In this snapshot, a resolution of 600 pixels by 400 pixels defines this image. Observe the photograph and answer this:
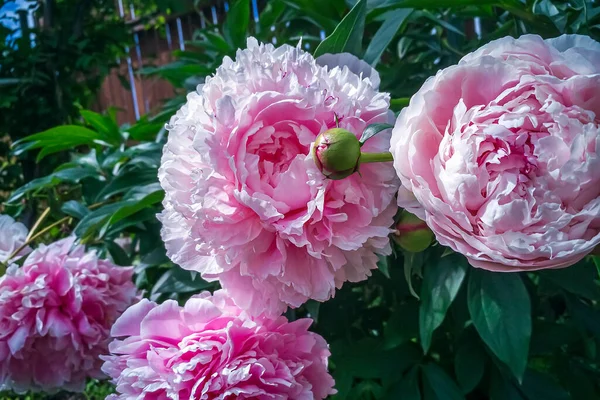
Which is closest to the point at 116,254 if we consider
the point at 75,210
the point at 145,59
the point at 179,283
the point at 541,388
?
the point at 75,210

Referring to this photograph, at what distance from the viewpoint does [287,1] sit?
0.62 m

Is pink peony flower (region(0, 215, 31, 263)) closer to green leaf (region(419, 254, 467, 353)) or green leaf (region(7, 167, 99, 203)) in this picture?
green leaf (region(7, 167, 99, 203))

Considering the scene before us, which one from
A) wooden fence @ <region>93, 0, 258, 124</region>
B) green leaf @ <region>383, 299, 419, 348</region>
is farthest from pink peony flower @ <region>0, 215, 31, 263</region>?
wooden fence @ <region>93, 0, 258, 124</region>

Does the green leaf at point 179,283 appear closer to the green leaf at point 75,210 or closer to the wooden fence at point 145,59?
the green leaf at point 75,210

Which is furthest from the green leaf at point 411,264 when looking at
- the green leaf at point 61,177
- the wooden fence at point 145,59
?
the wooden fence at point 145,59

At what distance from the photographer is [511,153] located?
0.30m

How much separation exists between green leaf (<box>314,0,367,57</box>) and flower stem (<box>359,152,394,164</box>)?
0.52 ft

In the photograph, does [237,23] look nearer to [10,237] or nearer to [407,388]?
[10,237]

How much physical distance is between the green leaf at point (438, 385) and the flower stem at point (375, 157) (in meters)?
0.37

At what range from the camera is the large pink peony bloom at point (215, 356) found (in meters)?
0.39

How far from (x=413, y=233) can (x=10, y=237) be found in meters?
0.54

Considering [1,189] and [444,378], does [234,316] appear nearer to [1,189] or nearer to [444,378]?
[444,378]

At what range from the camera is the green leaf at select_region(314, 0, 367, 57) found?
0.45 meters

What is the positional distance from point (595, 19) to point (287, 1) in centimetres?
34
